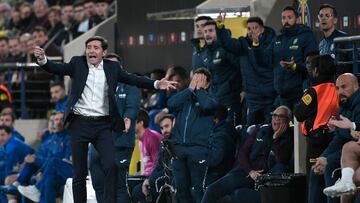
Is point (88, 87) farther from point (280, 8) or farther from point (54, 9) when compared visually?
point (54, 9)

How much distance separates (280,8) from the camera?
18.5 m

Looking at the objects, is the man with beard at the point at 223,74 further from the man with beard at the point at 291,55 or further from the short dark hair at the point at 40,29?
the short dark hair at the point at 40,29

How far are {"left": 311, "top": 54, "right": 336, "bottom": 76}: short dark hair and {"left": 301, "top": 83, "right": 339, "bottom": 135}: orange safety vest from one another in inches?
5.5

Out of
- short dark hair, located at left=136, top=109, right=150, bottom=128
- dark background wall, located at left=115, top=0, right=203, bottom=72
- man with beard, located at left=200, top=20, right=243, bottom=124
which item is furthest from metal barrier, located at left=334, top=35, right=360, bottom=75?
dark background wall, located at left=115, top=0, right=203, bottom=72

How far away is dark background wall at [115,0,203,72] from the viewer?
21.5 meters

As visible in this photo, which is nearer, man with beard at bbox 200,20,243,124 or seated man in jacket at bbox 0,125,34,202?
man with beard at bbox 200,20,243,124

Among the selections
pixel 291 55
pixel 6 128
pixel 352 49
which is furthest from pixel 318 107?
pixel 6 128

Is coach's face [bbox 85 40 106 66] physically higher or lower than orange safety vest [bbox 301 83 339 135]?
higher

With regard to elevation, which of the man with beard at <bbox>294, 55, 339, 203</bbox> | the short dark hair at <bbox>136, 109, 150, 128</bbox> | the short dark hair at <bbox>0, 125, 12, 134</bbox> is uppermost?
the man with beard at <bbox>294, 55, 339, 203</bbox>

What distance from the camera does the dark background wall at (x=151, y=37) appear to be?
21.5 meters

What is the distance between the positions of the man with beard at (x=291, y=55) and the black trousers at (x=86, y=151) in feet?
7.71

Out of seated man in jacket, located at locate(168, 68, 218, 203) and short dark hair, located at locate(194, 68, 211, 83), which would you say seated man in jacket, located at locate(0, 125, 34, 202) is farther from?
short dark hair, located at locate(194, 68, 211, 83)

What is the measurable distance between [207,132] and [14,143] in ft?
17.1

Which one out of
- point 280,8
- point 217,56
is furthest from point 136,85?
point 280,8
